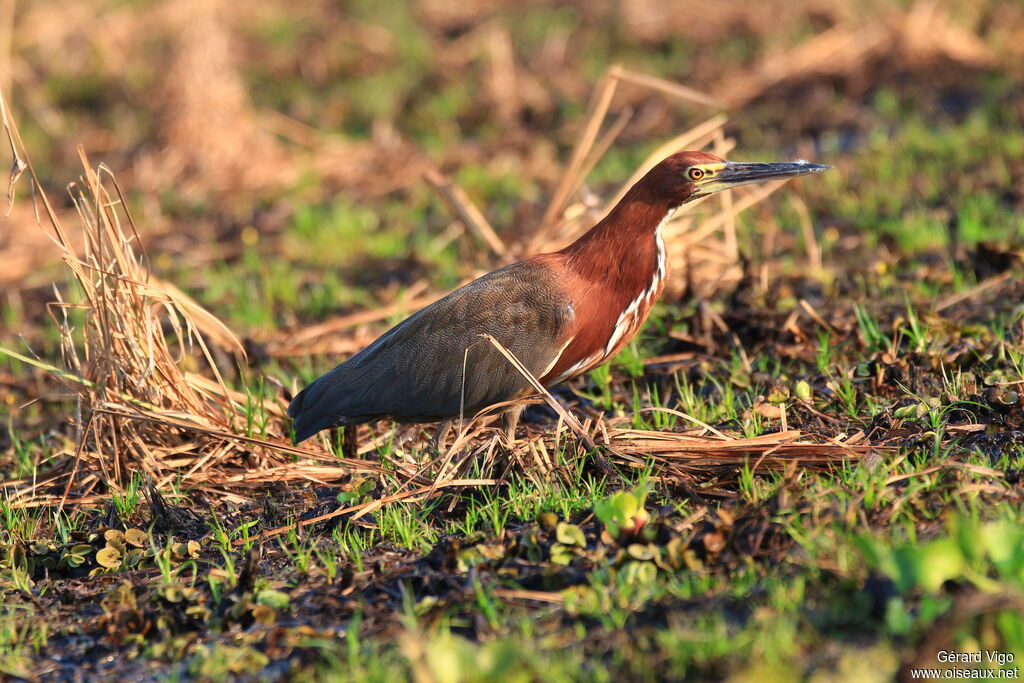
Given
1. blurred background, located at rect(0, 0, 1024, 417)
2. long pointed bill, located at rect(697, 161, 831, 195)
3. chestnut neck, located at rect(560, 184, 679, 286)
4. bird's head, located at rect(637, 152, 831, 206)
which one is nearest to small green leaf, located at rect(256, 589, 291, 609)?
chestnut neck, located at rect(560, 184, 679, 286)

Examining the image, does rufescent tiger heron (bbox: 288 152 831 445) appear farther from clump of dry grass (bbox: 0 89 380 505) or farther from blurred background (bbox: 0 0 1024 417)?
blurred background (bbox: 0 0 1024 417)

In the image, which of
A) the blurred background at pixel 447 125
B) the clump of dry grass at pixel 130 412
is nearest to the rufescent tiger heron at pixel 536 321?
the clump of dry grass at pixel 130 412

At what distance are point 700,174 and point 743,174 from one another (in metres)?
0.18

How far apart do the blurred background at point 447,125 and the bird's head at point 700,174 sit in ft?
4.79

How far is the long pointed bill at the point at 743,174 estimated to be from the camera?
15.3ft

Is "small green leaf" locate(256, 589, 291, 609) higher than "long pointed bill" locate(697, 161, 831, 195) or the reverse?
the reverse

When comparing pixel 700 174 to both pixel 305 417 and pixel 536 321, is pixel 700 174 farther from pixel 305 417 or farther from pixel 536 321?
pixel 305 417

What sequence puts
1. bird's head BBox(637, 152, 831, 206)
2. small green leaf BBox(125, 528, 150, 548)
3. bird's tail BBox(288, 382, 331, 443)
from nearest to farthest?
small green leaf BBox(125, 528, 150, 548)
bird's head BBox(637, 152, 831, 206)
bird's tail BBox(288, 382, 331, 443)

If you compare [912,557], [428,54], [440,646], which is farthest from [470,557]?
[428,54]

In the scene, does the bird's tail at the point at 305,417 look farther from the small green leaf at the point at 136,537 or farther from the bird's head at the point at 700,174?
the bird's head at the point at 700,174

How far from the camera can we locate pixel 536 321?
467 cm

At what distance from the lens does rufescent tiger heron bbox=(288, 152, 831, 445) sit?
466 centimetres

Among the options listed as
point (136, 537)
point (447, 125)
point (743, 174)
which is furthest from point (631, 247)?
point (447, 125)

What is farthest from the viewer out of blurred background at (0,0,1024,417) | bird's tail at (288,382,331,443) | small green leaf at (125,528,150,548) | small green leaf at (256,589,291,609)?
blurred background at (0,0,1024,417)
